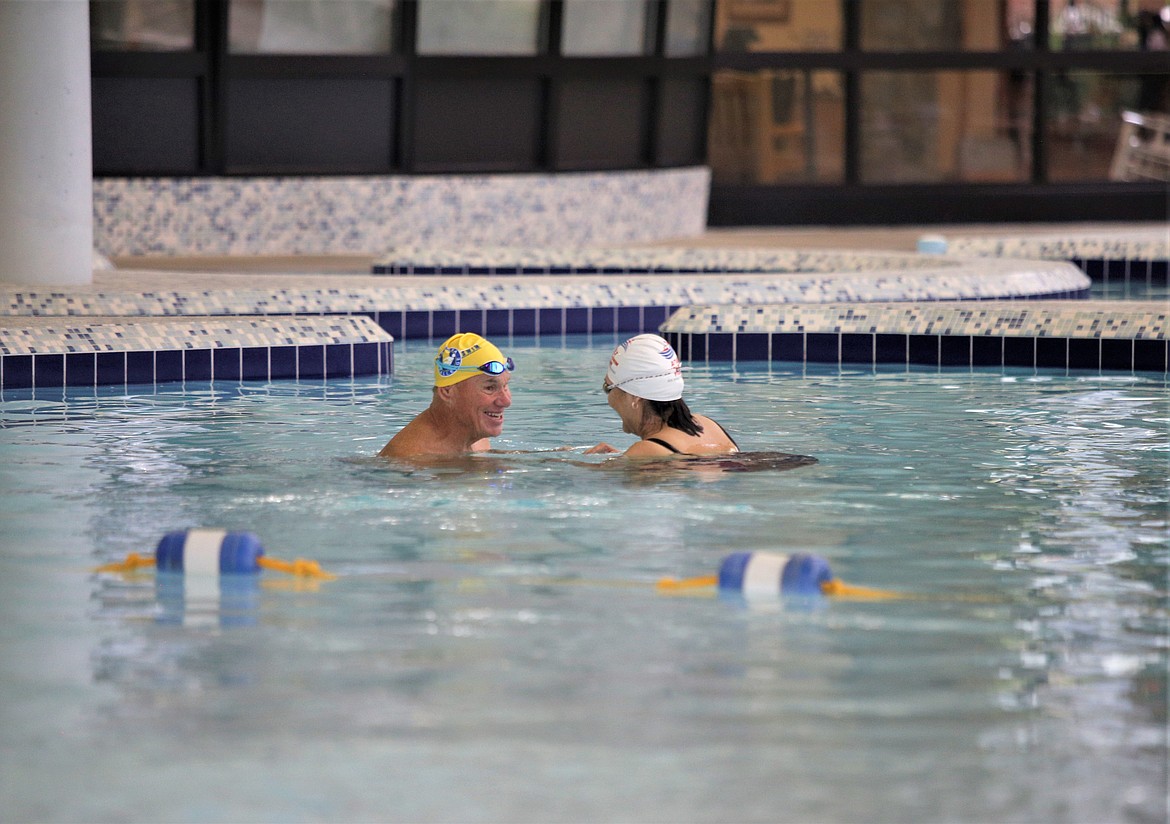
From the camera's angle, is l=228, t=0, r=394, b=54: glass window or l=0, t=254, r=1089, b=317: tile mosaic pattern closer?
l=0, t=254, r=1089, b=317: tile mosaic pattern

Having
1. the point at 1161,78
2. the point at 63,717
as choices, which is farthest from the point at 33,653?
the point at 1161,78

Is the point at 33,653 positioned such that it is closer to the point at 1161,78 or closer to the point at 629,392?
the point at 629,392

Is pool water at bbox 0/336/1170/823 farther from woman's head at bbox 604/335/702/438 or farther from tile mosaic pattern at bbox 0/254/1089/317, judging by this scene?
tile mosaic pattern at bbox 0/254/1089/317

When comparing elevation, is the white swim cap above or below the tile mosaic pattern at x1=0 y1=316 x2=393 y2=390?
above

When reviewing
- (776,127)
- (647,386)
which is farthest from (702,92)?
(647,386)

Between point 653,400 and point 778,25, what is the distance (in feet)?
44.5

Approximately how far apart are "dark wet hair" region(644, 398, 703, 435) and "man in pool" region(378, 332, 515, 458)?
1.57 feet

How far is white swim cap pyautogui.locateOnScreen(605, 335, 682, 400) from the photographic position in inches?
241

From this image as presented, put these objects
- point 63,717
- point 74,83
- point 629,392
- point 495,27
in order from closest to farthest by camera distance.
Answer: point 63,717, point 629,392, point 74,83, point 495,27

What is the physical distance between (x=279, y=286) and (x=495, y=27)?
21.3ft

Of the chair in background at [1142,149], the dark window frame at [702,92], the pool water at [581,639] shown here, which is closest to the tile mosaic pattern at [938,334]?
the pool water at [581,639]

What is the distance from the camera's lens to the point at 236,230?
52.0 ft

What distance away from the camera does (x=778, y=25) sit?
19203 millimetres

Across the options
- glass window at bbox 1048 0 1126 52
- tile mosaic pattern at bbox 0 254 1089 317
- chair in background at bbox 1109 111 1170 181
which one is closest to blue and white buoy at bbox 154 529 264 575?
tile mosaic pattern at bbox 0 254 1089 317
